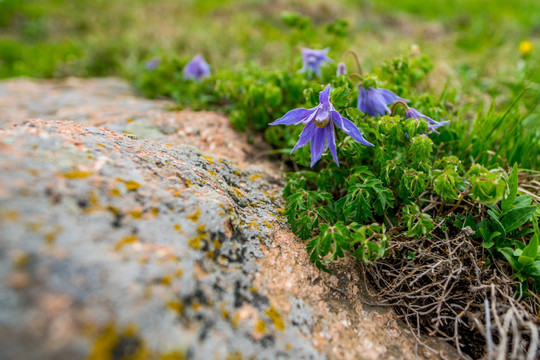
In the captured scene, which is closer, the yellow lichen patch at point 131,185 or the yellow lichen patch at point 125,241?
the yellow lichen patch at point 125,241

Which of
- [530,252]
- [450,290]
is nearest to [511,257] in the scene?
[530,252]

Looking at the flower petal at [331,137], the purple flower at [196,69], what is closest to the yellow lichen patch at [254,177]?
the flower petal at [331,137]

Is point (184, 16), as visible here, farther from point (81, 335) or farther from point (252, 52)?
point (81, 335)

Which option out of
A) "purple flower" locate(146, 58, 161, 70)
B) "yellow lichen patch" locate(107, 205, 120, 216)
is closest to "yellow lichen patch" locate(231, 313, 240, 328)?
"yellow lichen patch" locate(107, 205, 120, 216)

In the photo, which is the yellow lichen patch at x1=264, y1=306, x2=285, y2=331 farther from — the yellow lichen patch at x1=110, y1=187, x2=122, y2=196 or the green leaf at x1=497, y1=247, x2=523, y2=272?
the green leaf at x1=497, y1=247, x2=523, y2=272

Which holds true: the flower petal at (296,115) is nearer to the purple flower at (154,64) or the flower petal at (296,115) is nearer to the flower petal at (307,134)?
the flower petal at (307,134)

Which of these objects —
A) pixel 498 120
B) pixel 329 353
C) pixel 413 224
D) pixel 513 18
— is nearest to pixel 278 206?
pixel 413 224
